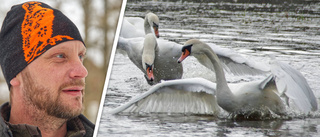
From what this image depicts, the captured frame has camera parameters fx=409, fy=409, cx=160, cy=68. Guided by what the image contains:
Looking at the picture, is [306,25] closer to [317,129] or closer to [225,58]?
[225,58]

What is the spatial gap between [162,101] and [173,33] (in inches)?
14.4

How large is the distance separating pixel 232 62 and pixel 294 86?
327 millimetres

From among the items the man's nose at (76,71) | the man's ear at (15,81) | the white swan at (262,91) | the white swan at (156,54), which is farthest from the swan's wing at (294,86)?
the man's ear at (15,81)

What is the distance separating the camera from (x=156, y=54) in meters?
1.74

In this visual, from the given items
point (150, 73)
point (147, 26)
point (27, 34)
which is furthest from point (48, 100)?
point (147, 26)

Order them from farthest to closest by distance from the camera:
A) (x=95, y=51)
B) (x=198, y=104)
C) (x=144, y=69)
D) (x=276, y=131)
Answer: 1. (x=144, y=69)
2. (x=198, y=104)
3. (x=276, y=131)
4. (x=95, y=51)

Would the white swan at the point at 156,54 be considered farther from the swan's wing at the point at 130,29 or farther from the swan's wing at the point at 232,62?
the swan's wing at the point at 232,62

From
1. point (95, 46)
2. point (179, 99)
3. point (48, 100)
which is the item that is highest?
point (95, 46)

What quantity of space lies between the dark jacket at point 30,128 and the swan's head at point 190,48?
615 mm

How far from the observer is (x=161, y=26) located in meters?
1.83

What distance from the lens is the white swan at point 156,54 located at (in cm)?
169

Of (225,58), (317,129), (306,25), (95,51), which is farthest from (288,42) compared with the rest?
(95,51)

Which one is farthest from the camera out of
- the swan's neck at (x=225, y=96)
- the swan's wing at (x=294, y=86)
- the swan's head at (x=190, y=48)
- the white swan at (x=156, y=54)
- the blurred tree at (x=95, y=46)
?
the white swan at (x=156, y=54)

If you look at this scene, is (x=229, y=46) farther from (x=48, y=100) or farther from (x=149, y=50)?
(x=48, y=100)
